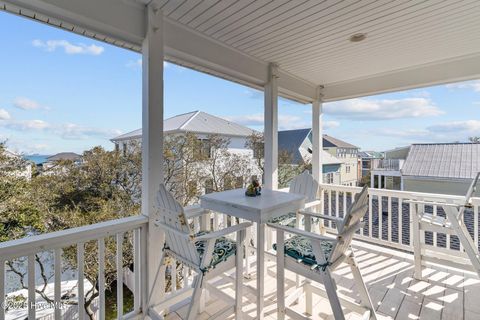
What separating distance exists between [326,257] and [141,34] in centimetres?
227

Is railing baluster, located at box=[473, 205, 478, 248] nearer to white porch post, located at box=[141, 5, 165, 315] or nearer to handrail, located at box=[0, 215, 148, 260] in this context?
white porch post, located at box=[141, 5, 165, 315]

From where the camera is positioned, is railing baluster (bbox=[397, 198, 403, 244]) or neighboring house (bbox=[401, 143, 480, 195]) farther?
railing baluster (bbox=[397, 198, 403, 244])

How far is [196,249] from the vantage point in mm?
1664

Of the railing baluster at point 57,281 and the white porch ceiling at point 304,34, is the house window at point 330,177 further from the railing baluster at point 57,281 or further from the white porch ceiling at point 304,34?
the railing baluster at point 57,281

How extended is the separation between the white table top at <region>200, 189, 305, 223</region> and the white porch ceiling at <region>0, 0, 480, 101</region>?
1.49 metres

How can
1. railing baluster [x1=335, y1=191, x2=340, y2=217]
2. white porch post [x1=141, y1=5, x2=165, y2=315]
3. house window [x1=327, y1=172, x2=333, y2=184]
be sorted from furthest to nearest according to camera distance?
1. house window [x1=327, y1=172, x2=333, y2=184]
2. railing baluster [x1=335, y1=191, x2=340, y2=217]
3. white porch post [x1=141, y1=5, x2=165, y2=315]

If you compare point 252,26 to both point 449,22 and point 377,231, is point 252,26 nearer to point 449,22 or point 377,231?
point 449,22

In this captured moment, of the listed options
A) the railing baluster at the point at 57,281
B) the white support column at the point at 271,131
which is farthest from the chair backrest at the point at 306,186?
the railing baluster at the point at 57,281

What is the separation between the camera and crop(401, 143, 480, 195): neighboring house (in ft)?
10.6

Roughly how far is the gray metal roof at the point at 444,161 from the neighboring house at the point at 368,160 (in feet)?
1.36

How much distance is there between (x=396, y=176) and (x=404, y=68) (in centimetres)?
161

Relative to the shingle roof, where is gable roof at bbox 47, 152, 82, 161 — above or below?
below

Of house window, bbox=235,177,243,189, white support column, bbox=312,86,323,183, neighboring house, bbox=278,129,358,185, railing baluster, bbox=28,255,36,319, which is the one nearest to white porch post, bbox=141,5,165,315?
railing baluster, bbox=28,255,36,319

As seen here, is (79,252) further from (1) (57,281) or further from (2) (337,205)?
(2) (337,205)
